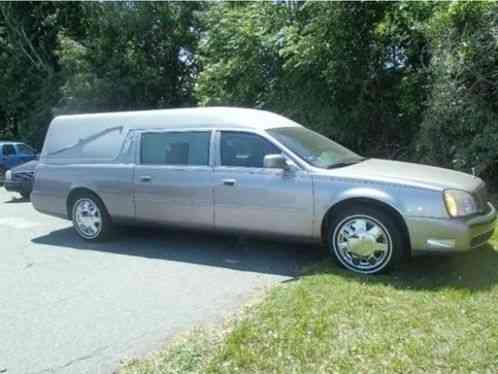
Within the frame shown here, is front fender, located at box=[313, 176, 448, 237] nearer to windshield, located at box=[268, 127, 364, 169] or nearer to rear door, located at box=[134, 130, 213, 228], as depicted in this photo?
windshield, located at box=[268, 127, 364, 169]

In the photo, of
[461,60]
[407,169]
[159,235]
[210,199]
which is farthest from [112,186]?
[461,60]

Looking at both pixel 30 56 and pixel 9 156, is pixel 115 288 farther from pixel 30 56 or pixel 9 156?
pixel 30 56

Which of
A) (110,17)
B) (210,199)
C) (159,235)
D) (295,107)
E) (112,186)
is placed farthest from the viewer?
A: (110,17)

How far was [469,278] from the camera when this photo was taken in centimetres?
446

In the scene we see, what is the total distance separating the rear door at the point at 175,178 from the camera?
571 centimetres

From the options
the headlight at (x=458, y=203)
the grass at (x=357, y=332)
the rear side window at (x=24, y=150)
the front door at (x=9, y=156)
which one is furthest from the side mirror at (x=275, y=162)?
the rear side window at (x=24, y=150)

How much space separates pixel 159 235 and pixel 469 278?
4299 millimetres

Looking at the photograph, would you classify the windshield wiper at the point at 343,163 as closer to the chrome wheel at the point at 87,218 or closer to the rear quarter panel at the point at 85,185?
the rear quarter panel at the point at 85,185

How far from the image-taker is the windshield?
5309 mm

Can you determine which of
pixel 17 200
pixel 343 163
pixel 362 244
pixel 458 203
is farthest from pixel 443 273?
pixel 17 200

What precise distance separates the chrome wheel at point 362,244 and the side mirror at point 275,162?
91cm

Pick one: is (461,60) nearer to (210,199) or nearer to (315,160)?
(315,160)

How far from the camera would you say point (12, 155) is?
1513 cm

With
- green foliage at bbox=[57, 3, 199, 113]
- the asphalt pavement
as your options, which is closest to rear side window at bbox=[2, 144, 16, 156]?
green foliage at bbox=[57, 3, 199, 113]
